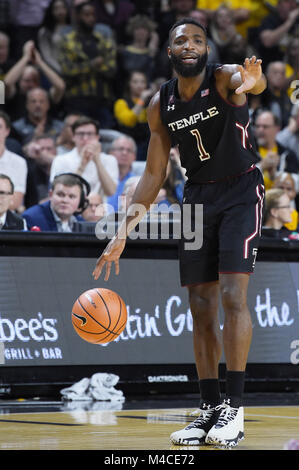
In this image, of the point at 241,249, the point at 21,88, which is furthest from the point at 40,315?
the point at 21,88

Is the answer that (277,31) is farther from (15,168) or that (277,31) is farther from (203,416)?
(203,416)

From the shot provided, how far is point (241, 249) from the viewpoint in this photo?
5.08m

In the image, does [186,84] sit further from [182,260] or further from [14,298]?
[14,298]

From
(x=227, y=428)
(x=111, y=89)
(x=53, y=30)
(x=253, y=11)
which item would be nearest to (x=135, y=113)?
(x=111, y=89)

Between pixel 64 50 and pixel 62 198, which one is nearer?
pixel 62 198

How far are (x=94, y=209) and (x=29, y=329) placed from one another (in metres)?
2.77

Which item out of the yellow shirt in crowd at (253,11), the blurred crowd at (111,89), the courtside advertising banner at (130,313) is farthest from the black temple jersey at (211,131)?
the yellow shirt in crowd at (253,11)

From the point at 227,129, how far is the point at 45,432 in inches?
88.1

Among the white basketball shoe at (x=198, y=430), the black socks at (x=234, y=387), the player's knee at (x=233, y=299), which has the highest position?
the player's knee at (x=233, y=299)

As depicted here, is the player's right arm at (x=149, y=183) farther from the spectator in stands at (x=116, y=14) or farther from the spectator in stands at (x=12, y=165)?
the spectator in stands at (x=116, y=14)

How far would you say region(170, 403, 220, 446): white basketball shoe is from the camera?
491cm

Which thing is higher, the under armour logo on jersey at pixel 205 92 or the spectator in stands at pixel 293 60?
the spectator in stands at pixel 293 60

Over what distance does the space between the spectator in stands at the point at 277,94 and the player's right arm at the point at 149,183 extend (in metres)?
8.60

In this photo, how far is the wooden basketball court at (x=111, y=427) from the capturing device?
15.8ft
